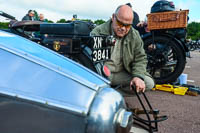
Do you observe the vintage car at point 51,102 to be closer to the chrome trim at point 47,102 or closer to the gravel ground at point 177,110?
the chrome trim at point 47,102

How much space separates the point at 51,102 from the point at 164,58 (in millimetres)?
3202

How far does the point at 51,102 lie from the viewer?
2.35ft

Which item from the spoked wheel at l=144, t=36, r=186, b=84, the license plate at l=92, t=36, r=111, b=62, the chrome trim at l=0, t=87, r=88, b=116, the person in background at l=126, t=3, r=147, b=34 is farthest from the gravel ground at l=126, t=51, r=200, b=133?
the chrome trim at l=0, t=87, r=88, b=116

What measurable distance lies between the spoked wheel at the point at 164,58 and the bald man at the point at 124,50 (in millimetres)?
1349

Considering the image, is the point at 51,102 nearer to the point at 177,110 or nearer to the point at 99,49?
the point at 99,49

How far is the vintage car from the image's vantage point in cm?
71

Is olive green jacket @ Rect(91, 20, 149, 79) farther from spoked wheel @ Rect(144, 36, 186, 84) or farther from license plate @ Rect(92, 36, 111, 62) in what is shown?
spoked wheel @ Rect(144, 36, 186, 84)

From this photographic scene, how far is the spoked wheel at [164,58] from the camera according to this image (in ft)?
11.5

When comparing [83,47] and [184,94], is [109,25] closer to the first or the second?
[83,47]

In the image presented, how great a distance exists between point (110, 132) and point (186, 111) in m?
2.30

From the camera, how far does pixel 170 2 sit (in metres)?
3.71

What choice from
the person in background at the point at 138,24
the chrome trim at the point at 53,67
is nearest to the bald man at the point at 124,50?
the chrome trim at the point at 53,67

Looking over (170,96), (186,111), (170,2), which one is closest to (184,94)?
(170,96)

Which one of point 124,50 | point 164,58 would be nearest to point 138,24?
point 164,58
